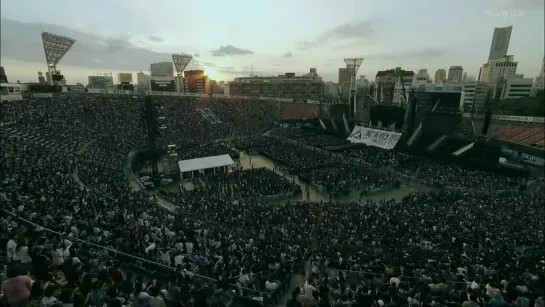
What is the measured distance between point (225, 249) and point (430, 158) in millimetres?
24963

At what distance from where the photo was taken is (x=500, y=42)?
303 ft

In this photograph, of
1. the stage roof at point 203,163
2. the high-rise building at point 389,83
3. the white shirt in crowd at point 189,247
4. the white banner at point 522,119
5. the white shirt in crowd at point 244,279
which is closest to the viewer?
the white shirt in crowd at point 244,279

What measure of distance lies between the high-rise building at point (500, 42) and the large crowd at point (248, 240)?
265ft

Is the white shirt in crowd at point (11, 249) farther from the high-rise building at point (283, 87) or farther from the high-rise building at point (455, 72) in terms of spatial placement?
the high-rise building at point (455, 72)

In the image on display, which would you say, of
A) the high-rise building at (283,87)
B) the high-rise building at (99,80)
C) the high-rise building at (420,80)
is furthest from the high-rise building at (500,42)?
the high-rise building at (99,80)

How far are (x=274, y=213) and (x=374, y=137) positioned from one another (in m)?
23.1

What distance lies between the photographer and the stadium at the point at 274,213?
688cm

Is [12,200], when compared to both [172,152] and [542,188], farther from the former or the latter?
[542,188]

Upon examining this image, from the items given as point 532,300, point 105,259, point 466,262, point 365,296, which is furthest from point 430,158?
point 105,259

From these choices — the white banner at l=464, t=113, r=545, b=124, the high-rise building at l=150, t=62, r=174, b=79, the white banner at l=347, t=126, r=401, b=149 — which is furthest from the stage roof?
the high-rise building at l=150, t=62, r=174, b=79

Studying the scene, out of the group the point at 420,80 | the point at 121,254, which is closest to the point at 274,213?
the point at 121,254

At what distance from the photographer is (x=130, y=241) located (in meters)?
9.63

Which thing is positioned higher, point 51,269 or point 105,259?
point 51,269

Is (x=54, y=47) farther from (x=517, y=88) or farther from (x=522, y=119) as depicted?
(x=517, y=88)
